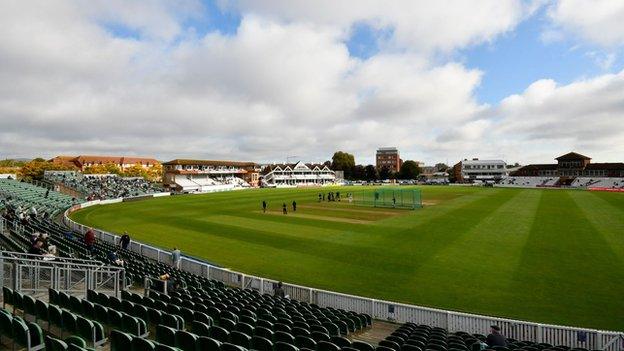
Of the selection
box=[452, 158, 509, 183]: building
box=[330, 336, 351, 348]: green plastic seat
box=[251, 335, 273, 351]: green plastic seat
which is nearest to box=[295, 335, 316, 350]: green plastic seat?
box=[330, 336, 351, 348]: green plastic seat

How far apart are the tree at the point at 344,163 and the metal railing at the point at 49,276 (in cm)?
16311

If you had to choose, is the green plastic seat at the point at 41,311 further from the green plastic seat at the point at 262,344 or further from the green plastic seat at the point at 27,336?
the green plastic seat at the point at 262,344

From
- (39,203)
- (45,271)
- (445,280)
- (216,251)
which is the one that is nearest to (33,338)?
(45,271)

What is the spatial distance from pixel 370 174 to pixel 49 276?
162 metres

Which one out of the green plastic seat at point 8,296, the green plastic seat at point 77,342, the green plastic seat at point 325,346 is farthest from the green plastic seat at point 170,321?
the green plastic seat at point 8,296

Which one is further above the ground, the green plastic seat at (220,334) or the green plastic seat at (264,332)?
the green plastic seat at (220,334)

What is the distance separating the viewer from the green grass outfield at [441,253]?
49.1ft

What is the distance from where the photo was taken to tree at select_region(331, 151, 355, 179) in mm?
175375

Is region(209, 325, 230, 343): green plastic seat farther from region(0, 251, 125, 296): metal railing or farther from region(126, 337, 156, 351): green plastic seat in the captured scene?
region(0, 251, 125, 296): metal railing

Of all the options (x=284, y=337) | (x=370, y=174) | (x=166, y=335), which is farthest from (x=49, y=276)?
(x=370, y=174)

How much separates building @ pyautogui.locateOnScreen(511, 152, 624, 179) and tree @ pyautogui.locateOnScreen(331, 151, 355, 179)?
67.0m

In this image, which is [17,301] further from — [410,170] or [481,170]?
[481,170]

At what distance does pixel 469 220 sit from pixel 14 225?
3369cm

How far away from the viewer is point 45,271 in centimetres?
1221
